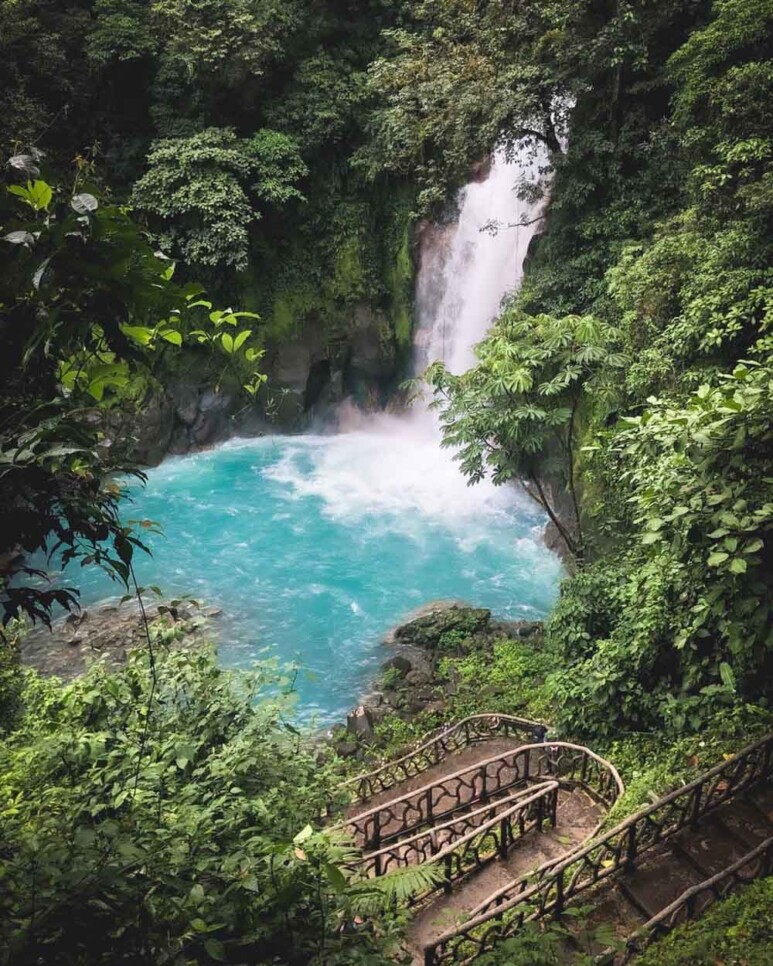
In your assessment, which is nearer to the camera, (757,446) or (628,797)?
(757,446)

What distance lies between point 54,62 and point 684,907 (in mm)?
19728

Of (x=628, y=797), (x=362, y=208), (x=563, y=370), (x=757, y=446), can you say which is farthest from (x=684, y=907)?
(x=362, y=208)

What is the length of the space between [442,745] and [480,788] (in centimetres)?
134

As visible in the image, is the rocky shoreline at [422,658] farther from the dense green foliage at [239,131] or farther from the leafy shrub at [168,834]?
the dense green foliage at [239,131]

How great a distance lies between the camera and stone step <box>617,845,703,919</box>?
4.61 m

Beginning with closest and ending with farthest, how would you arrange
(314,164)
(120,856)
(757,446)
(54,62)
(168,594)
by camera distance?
1. (120,856)
2. (757,446)
3. (168,594)
4. (54,62)
5. (314,164)

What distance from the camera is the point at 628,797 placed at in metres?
6.14

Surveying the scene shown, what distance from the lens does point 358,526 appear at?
16.6m

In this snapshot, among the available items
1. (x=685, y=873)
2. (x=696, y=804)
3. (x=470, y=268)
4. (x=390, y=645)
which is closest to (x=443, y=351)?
(x=470, y=268)

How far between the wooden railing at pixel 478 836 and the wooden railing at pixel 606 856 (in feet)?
1.84

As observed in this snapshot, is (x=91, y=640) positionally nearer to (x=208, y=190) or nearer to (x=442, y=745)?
(x=442, y=745)

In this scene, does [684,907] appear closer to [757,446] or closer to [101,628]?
[757,446]

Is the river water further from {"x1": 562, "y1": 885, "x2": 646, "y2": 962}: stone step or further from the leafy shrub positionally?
{"x1": 562, "y1": 885, "x2": 646, "y2": 962}: stone step

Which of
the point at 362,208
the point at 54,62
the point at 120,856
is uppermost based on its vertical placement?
the point at 54,62
